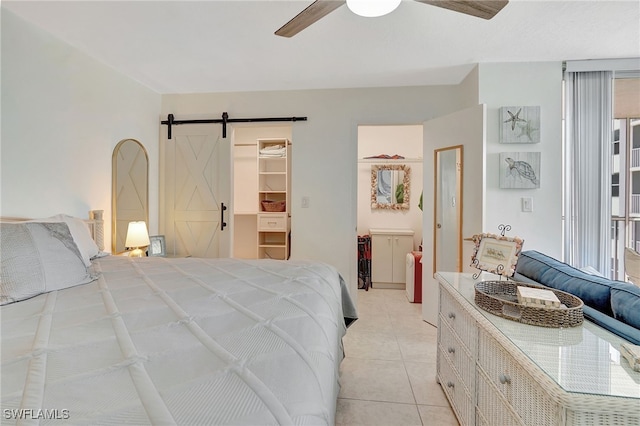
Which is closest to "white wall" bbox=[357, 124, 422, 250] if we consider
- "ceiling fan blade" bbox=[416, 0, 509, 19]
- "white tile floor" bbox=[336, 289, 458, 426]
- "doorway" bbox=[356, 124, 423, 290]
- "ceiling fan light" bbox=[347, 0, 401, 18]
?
"doorway" bbox=[356, 124, 423, 290]

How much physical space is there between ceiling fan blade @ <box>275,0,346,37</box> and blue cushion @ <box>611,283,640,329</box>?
1758 millimetres

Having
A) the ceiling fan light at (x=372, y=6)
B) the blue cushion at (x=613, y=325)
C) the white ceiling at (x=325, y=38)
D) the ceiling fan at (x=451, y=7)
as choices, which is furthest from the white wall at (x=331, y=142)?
the blue cushion at (x=613, y=325)

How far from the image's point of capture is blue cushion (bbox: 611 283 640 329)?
3.22 ft

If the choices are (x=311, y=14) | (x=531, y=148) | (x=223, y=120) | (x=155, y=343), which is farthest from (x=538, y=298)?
(x=223, y=120)

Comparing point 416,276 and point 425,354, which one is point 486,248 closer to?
point 425,354

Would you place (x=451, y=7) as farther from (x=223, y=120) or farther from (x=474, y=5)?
(x=223, y=120)

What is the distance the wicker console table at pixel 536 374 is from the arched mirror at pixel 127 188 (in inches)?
118

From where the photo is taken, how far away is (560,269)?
55.1 inches

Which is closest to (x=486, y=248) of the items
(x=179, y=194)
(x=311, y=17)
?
(x=311, y=17)

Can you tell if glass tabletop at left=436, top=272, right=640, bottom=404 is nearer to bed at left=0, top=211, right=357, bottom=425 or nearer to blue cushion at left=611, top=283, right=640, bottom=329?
blue cushion at left=611, top=283, right=640, bottom=329

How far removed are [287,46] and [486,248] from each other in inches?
83.9

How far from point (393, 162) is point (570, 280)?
3261 millimetres

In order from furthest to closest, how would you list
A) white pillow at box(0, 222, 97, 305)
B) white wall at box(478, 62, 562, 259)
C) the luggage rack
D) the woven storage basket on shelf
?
the woven storage basket on shelf, the luggage rack, white wall at box(478, 62, 562, 259), white pillow at box(0, 222, 97, 305)

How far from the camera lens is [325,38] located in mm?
2221
